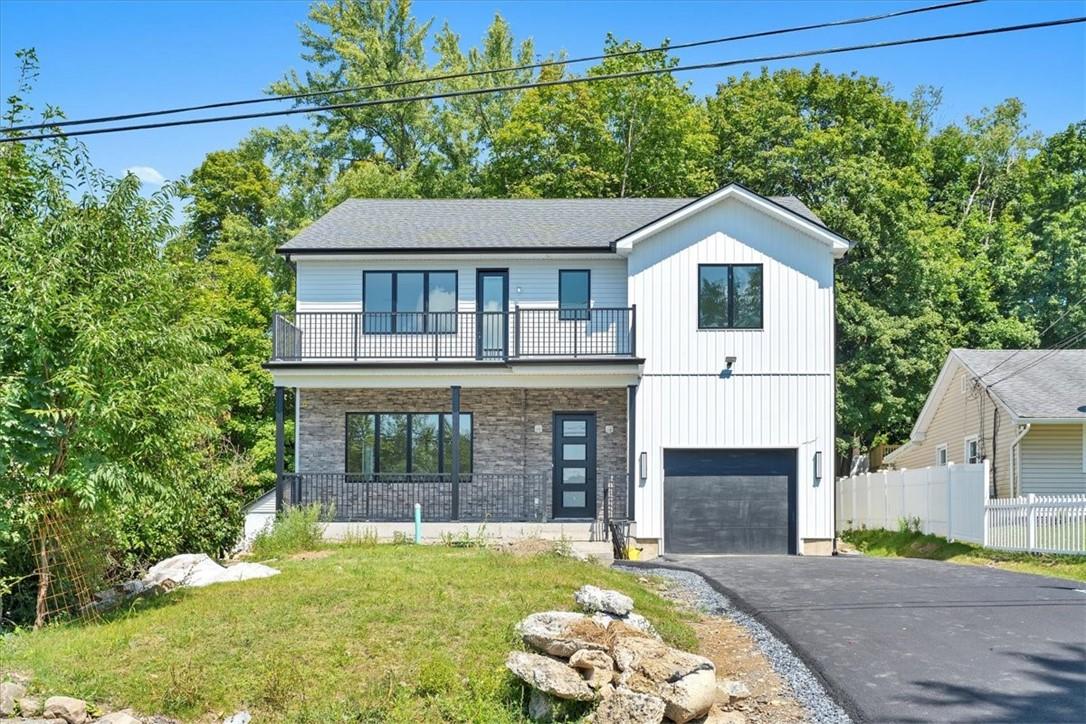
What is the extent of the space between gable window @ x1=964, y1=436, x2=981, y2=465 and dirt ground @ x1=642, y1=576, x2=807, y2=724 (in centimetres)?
1449

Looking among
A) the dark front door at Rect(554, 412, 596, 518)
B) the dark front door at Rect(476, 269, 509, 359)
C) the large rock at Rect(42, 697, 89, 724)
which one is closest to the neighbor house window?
the dark front door at Rect(554, 412, 596, 518)

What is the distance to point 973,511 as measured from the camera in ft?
68.4

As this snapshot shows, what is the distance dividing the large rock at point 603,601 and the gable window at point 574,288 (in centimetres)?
1159

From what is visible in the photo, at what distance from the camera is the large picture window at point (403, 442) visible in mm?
23609

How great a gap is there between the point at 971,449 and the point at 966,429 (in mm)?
523

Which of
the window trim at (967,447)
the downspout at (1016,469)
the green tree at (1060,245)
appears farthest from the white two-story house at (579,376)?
the green tree at (1060,245)

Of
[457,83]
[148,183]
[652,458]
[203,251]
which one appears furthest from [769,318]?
[203,251]

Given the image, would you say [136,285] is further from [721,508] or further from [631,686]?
[721,508]

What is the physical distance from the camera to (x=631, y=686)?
33.1 feet

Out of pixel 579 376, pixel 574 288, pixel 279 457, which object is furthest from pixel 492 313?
pixel 279 457

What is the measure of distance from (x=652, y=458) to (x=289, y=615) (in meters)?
11.1

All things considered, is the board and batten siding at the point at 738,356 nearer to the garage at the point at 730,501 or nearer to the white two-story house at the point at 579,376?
the white two-story house at the point at 579,376

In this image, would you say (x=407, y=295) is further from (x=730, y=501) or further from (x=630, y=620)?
(x=630, y=620)

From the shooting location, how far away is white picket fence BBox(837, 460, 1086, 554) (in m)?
18.8
